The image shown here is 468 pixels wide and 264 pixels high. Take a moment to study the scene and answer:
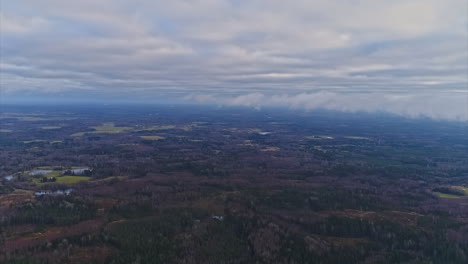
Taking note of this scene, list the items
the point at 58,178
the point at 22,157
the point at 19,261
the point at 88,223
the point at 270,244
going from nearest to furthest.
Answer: the point at 19,261 < the point at 270,244 < the point at 88,223 < the point at 58,178 < the point at 22,157

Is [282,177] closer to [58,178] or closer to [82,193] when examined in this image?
[82,193]

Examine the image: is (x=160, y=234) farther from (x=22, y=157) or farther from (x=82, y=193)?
(x=22, y=157)

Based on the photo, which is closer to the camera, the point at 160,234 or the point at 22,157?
the point at 160,234

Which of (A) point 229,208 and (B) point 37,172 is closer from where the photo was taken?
(A) point 229,208

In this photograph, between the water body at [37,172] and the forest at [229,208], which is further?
the water body at [37,172]

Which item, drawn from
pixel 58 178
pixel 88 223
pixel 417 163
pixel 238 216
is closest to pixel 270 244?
pixel 238 216

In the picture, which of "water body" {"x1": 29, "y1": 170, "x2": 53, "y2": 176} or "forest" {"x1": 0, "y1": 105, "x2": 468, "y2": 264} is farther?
"water body" {"x1": 29, "y1": 170, "x2": 53, "y2": 176}

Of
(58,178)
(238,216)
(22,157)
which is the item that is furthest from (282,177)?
(22,157)

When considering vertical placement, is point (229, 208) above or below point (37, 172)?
below

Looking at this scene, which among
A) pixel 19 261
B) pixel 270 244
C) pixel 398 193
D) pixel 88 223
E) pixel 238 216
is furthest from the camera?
pixel 398 193
